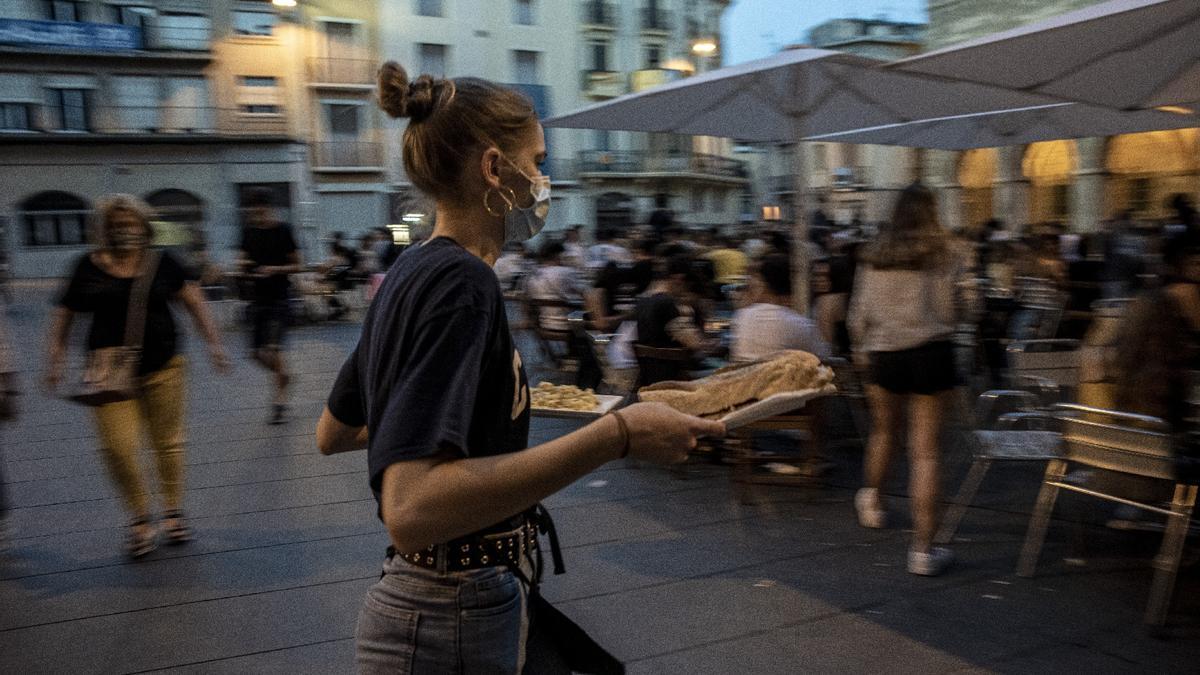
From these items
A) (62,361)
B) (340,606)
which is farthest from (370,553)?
(62,361)

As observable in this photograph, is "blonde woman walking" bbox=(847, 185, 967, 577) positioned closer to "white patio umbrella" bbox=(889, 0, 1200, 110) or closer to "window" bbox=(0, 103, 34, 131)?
"white patio umbrella" bbox=(889, 0, 1200, 110)

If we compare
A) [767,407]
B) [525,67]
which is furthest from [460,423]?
[525,67]

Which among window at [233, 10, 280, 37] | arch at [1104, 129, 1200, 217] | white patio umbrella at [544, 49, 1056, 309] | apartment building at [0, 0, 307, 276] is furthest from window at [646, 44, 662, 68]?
white patio umbrella at [544, 49, 1056, 309]

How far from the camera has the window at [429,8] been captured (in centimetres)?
3584

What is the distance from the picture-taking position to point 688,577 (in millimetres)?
4453

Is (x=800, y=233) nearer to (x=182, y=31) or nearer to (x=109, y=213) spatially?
(x=109, y=213)

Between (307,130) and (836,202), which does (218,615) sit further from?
(307,130)

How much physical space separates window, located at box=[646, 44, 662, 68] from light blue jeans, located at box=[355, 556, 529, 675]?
44392 millimetres

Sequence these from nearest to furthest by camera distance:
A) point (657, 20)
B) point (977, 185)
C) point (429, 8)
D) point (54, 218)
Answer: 1. point (977, 185)
2. point (54, 218)
3. point (429, 8)
4. point (657, 20)

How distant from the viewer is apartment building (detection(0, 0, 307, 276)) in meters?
30.6

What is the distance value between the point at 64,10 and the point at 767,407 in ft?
115

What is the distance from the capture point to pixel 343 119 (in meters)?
34.9

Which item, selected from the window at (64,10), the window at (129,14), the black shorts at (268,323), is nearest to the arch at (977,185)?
the black shorts at (268,323)

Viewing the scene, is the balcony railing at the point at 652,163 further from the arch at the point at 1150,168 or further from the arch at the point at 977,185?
the arch at the point at 1150,168
